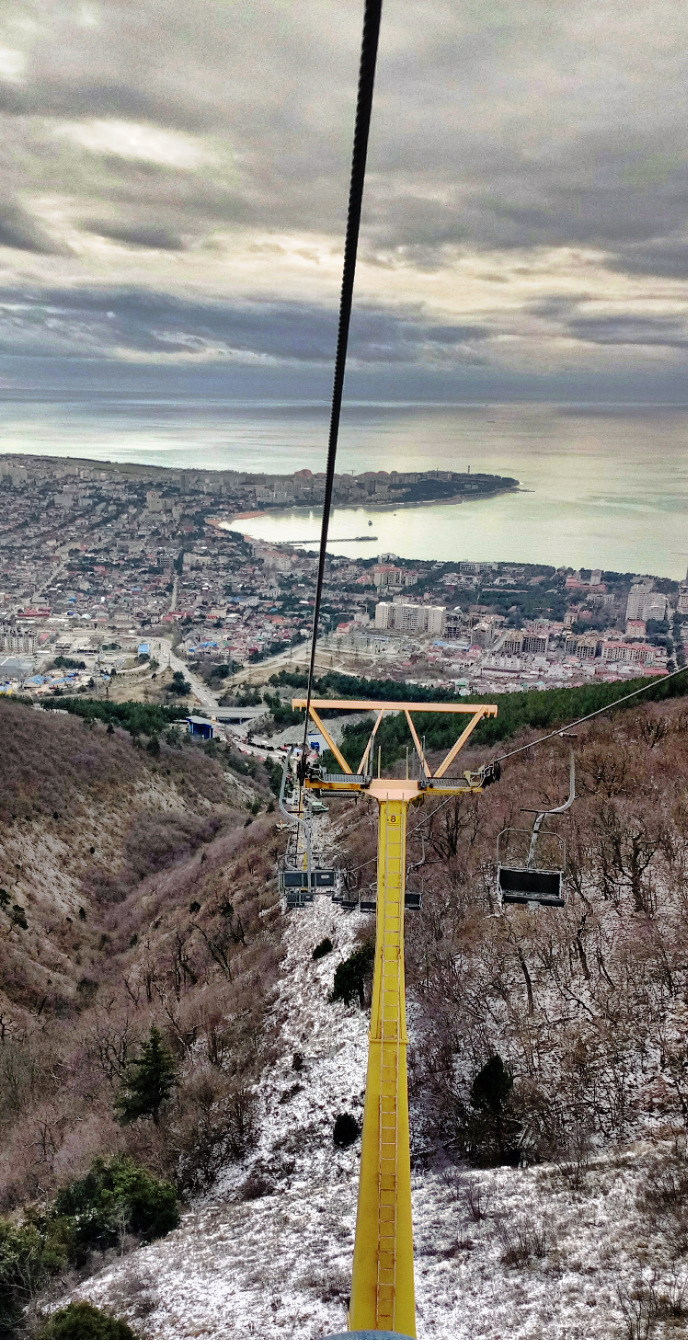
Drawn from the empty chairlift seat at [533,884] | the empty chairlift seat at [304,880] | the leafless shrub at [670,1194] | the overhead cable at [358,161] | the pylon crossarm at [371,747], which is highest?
the overhead cable at [358,161]

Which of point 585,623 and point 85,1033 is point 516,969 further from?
point 585,623

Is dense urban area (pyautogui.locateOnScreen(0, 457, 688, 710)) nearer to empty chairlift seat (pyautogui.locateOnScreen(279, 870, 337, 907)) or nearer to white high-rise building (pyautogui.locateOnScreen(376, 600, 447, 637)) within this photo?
white high-rise building (pyautogui.locateOnScreen(376, 600, 447, 637))

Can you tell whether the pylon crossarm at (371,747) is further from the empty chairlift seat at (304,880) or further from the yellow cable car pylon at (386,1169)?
the empty chairlift seat at (304,880)

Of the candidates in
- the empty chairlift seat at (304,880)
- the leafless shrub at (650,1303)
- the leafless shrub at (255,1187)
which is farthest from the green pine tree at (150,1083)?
the leafless shrub at (650,1303)

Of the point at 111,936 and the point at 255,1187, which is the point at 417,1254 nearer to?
the point at 255,1187

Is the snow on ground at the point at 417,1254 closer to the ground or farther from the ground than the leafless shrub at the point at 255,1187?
farther from the ground

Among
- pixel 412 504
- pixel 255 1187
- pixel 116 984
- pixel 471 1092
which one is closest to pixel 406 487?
pixel 412 504
